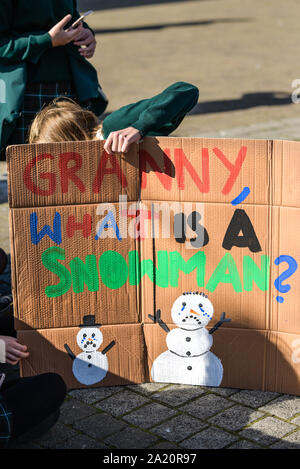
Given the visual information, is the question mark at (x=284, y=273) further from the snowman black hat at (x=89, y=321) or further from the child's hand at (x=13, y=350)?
the child's hand at (x=13, y=350)

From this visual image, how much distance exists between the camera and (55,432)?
3195mm

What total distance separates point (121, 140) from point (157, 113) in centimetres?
21

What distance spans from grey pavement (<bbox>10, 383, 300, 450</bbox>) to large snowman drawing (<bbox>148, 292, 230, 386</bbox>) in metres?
0.05

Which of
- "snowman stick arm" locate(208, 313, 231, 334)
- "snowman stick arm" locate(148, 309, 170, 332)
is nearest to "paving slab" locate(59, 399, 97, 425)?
"snowman stick arm" locate(148, 309, 170, 332)

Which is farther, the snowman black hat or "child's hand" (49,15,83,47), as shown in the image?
"child's hand" (49,15,83,47)

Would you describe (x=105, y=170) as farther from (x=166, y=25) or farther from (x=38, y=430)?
(x=166, y=25)

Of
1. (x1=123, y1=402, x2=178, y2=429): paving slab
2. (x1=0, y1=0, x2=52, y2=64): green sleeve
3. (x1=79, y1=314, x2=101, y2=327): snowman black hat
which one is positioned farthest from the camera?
(x1=0, y1=0, x2=52, y2=64): green sleeve

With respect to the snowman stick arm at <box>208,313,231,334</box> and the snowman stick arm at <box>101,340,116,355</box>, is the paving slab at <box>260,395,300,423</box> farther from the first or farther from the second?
the snowman stick arm at <box>101,340,116,355</box>

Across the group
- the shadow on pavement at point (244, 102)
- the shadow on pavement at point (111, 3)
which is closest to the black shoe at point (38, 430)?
the shadow on pavement at point (244, 102)

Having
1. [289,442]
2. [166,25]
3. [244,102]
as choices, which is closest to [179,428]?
[289,442]

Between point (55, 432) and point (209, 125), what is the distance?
5.30 metres

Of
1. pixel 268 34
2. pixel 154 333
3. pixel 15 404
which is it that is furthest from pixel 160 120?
pixel 268 34

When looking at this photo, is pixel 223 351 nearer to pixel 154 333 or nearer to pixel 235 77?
pixel 154 333

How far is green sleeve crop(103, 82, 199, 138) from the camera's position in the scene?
11.0 feet
